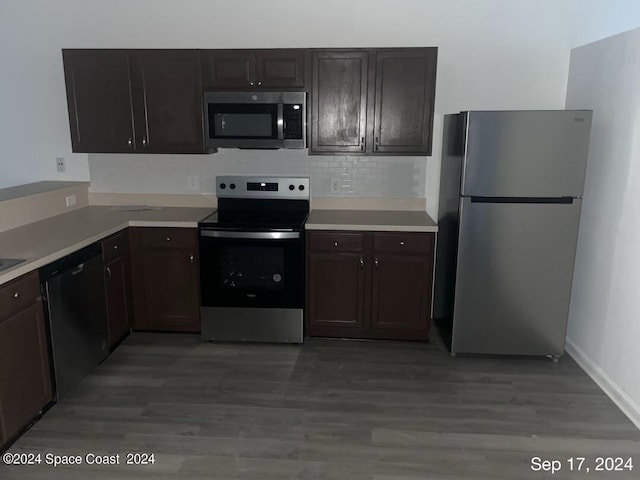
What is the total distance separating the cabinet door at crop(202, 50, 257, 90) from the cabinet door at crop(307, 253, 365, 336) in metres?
1.33

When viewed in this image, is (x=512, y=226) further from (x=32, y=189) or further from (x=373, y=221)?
(x=32, y=189)

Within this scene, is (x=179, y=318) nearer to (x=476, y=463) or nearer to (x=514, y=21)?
(x=476, y=463)

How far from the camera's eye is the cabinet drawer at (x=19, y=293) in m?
2.34

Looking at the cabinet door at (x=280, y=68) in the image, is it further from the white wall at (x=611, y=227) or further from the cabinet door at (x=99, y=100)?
the white wall at (x=611, y=227)

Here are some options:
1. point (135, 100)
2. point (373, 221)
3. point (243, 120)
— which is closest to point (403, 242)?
point (373, 221)

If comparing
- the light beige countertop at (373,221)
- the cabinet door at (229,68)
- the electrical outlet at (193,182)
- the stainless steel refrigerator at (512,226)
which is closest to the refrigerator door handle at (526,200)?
the stainless steel refrigerator at (512,226)

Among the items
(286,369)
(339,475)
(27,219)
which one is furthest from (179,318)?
(339,475)

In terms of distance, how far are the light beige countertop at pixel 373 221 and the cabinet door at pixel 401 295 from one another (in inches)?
8.2

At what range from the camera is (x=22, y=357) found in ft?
8.16

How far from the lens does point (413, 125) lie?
11.7 feet

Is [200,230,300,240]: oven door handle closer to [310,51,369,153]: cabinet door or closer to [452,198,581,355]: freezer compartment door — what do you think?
[310,51,369,153]: cabinet door

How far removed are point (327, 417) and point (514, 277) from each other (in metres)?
1.53

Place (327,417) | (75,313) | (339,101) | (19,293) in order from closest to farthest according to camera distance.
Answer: (19,293)
(327,417)
(75,313)
(339,101)

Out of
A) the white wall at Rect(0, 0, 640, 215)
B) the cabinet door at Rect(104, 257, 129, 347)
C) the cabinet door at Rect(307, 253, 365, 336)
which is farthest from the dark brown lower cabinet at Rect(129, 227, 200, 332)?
the white wall at Rect(0, 0, 640, 215)
